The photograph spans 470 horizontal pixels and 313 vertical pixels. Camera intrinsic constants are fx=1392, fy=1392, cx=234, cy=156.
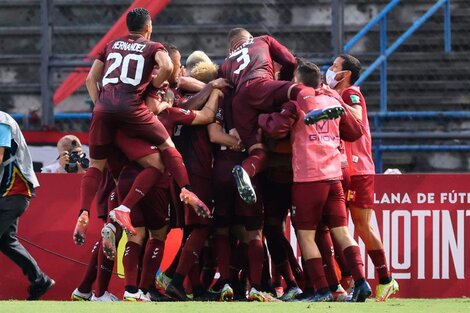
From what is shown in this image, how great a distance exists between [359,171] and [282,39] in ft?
18.3

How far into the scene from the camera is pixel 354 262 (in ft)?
36.1

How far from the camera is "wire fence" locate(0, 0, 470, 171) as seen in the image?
1720 centimetres

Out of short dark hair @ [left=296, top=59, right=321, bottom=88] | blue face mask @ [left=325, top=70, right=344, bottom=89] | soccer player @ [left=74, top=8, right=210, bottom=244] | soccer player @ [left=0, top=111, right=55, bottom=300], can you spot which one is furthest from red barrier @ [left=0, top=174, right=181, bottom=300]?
short dark hair @ [left=296, top=59, right=321, bottom=88]


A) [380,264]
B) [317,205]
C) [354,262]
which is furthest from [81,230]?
[380,264]

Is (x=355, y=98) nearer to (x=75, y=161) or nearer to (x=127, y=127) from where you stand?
(x=127, y=127)

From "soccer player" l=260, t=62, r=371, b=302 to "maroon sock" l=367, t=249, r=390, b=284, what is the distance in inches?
27.2

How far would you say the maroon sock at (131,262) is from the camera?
441 inches

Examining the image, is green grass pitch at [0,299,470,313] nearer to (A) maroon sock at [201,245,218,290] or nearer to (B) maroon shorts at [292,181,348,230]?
(B) maroon shorts at [292,181,348,230]

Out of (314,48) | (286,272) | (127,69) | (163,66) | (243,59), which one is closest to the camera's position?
(163,66)

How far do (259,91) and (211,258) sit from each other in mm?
1664

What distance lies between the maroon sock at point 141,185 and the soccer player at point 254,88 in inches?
27.4

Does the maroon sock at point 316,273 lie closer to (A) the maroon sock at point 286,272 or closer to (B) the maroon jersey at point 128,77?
(A) the maroon sock at point 286,272

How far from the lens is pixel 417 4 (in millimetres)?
18375

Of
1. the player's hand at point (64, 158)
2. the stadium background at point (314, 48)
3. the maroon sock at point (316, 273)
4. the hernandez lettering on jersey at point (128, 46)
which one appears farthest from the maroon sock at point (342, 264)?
the stadium background at point (314, 48)
